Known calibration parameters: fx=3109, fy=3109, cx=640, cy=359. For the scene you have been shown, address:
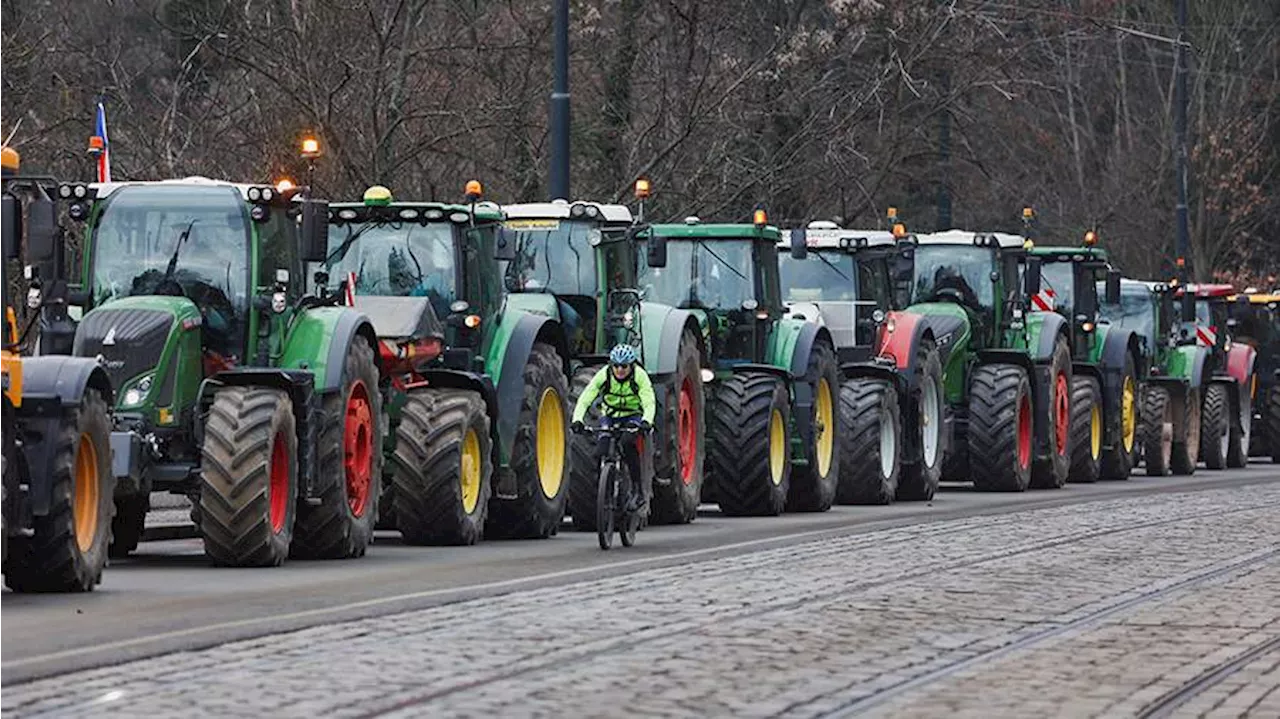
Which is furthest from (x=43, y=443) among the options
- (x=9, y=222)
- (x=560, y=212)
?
(x=560, y=212)

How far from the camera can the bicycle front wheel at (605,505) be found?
74.4ft

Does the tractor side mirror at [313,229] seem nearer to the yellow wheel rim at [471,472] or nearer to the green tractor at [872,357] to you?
the yellow wheel rim at [471,472]

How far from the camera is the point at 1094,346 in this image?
40031 mm

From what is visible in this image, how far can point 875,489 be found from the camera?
31531mm

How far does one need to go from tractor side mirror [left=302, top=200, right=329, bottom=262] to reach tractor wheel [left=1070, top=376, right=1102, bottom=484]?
17882mm

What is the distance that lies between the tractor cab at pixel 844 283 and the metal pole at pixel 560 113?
2.84 metres

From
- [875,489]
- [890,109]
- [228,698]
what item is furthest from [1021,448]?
[228,698]

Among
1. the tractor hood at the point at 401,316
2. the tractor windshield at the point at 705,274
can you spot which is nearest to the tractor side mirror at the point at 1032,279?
the tractor windshield at the point at 705,274

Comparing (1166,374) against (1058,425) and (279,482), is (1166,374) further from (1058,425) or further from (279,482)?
(279,482)

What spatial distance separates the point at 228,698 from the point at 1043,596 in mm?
7413

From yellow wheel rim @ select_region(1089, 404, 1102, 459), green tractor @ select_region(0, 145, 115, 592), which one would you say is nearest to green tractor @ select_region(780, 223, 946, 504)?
yellow wheel rim @ select_region(1089, 404, 1102, 459)

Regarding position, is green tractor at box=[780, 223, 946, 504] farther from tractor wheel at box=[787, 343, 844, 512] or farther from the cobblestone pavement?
the cobblestone pavement

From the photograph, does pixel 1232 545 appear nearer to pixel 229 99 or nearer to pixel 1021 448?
pixel 1021 448

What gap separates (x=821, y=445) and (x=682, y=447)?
3.59 m
